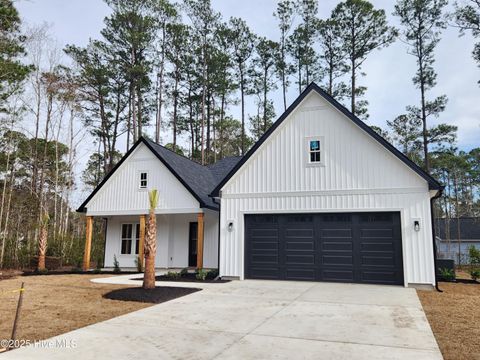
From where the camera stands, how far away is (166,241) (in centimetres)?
1662

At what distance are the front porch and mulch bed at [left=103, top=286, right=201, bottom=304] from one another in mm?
6225

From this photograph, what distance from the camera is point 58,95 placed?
22969 millimetres

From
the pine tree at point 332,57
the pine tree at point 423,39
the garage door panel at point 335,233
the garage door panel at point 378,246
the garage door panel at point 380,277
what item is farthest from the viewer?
the pine tree at point 332,57

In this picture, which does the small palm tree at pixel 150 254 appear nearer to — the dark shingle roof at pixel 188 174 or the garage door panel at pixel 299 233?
the dark shingle roof at pixel 188 174

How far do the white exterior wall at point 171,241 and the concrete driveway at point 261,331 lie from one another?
7415 mm

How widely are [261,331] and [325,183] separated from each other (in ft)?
22.7

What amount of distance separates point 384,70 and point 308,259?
563 inches

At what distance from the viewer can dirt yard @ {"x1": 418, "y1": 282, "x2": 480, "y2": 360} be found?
474 cm

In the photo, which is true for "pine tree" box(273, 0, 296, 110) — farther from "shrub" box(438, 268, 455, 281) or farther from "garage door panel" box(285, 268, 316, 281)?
"garage door panel" box(285, 268, 316, 281)

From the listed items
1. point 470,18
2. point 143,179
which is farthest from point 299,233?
point 470,18

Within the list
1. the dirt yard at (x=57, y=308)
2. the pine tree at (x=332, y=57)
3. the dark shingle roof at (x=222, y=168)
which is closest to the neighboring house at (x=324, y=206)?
the dirt yard at (x=57, y=308)

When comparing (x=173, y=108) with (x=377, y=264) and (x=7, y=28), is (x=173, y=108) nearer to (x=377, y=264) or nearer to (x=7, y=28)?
(x=7, y=28)

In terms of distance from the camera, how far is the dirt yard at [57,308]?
5.79m

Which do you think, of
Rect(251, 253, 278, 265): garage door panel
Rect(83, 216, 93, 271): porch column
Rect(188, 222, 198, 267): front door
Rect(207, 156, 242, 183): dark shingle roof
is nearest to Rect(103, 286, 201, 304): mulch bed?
Rect(251, 253, 278, 265): garage door panel
